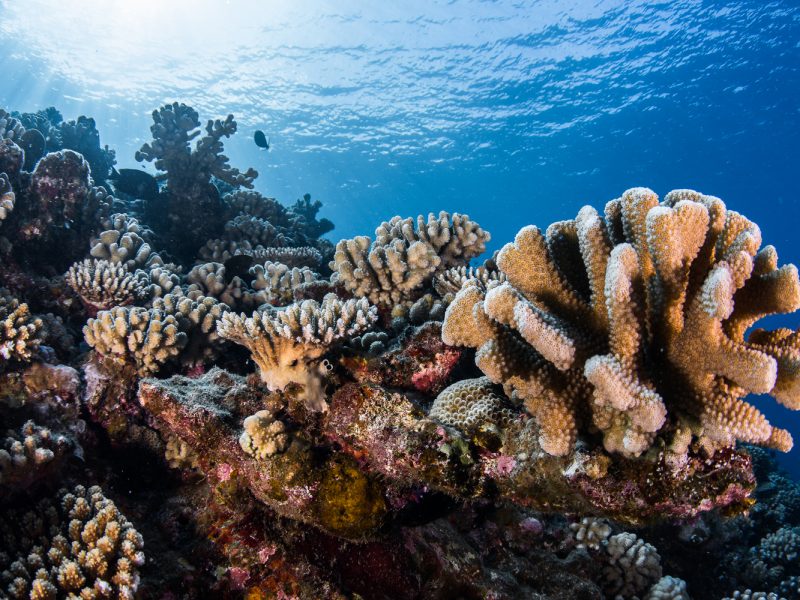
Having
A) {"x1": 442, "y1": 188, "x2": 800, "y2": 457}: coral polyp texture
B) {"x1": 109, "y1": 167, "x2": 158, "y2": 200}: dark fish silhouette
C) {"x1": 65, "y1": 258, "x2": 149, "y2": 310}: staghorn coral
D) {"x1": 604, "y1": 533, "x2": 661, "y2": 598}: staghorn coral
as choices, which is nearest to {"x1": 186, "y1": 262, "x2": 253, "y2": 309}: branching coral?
{"x1": 65, "y1": 258, "x2": 149, "y2": 310}: staghorn coral

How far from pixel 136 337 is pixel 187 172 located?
6.10 metres

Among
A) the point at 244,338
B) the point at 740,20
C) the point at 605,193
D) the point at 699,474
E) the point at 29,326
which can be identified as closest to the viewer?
the point at 699,474

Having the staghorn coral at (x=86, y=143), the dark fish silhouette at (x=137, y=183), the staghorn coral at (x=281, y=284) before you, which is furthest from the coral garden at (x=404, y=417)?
the staghorn coral at (x=86, y=143)

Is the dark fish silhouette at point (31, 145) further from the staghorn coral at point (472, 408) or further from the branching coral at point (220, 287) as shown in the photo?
the staghorn coral at point (472, 408)

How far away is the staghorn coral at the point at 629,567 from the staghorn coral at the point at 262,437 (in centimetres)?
398

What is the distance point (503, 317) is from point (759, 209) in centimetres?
7972

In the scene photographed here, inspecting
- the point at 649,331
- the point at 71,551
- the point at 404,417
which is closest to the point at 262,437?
the point at 404,417

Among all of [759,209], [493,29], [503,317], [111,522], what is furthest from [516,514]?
[759,209]

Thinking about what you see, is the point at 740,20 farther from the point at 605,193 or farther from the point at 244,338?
the point at 605,193

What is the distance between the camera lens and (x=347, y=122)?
47.0 meters

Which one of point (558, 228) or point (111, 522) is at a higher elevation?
point (558, 228)

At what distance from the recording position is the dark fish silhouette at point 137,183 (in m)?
9.23

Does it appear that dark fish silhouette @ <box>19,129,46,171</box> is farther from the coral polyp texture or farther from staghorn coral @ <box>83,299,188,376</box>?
the coral polyp texture

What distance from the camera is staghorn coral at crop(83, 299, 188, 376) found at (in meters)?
3.91
